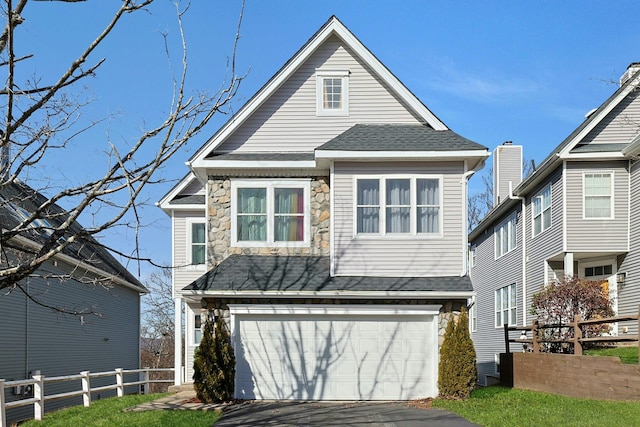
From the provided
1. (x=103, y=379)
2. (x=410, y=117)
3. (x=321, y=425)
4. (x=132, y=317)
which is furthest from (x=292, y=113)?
(x=132, y=317)

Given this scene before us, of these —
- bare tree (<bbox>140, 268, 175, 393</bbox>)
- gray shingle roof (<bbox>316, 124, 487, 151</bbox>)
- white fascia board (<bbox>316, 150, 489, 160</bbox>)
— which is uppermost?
gray shingle roof (<bbox>316, 124, 487, 151</bbox>)

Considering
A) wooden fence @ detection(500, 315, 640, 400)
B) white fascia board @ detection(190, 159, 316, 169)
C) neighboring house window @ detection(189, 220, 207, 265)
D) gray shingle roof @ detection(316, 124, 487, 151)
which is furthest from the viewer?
neighboring house window @ detection(189, 220, 207, 265)

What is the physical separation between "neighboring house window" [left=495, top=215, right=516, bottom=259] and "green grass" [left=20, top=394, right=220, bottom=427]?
15941 millimetres

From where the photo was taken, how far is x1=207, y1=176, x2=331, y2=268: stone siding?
53.1ft

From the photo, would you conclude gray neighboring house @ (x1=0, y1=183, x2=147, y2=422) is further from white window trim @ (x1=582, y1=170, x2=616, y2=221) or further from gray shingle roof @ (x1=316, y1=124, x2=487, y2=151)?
white window trim @ (x1=582, y1=170, x2=616, y2=221)

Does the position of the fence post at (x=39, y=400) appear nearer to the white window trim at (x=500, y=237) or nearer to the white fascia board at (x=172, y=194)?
the white fascia board at (x=172, y=194)

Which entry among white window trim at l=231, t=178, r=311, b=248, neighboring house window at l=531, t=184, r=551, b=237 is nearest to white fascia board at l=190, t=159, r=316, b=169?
white window trim at l=231, t=178, r=311, b=248

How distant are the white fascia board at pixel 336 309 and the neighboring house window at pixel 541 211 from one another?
7.68 m

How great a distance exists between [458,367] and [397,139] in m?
5.47

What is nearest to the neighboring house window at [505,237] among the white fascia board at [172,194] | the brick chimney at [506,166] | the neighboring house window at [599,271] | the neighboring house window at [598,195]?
the brick chimney at [506,166]

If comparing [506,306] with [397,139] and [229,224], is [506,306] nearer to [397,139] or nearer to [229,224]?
[397,139]

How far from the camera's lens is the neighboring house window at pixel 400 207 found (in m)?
15.5

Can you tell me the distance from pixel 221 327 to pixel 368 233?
4041 millimetres

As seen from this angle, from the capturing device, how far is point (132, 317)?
31125 mm
